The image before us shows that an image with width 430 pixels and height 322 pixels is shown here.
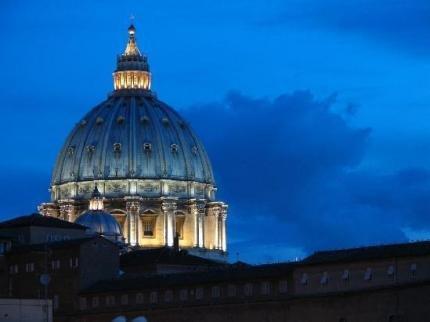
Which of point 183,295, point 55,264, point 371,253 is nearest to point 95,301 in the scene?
point 55,264

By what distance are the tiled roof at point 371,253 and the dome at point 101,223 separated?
215ft

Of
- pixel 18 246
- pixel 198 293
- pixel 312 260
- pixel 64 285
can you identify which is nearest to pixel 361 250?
pixel 312 260

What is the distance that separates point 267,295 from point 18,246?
29.4 meters

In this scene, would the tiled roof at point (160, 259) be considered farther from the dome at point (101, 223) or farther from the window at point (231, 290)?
the window at point (231, 290)

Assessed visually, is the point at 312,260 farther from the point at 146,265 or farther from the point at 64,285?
the point at 146,265

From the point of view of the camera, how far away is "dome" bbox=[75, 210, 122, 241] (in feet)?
604

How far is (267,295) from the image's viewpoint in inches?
4764

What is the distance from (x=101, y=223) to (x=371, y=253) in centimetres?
7505

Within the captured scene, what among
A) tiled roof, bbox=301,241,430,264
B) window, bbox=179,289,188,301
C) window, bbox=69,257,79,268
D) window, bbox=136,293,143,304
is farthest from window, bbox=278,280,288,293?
window, bbox=69,257,79,268

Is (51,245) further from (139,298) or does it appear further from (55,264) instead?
(139,298)

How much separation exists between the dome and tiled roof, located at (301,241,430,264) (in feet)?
215

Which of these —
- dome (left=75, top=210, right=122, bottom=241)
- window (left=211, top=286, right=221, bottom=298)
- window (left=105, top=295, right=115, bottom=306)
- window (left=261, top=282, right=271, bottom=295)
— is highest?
dome (left=75, top=210, right=122, bottom=241)

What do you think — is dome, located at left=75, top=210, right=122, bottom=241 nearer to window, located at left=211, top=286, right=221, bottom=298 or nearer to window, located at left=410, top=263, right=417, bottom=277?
window, located at left=211, top=286, right=221, bottom=298

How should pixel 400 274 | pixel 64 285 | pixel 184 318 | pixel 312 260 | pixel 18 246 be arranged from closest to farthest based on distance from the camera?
pixel 400 274
pixel 312 260
pixel 184 318
pixel 64 285
pixel 18 246
